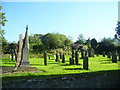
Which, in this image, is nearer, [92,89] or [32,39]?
[92,89]

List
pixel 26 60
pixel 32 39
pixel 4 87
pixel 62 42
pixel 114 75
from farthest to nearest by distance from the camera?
pixel 32 39 < pixel 62 42 < pixel 26 60 < pixel 114 75 < pixel 4 87

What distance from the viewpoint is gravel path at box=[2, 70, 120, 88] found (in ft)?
20.1

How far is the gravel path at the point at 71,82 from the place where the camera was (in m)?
6.13

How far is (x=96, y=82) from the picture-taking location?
630 cm

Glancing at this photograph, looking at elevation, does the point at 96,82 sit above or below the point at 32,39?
below

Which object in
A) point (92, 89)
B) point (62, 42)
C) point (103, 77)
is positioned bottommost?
point (92, 89)

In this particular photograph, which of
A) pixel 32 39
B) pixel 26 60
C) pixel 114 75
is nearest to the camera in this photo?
pixel 114 75

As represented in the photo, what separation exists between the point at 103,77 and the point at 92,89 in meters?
0.77

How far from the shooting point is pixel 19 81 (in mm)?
6180

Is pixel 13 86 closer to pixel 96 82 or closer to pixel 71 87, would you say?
pixel 71 87

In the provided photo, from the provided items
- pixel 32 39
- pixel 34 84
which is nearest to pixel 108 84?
pixel 34 84

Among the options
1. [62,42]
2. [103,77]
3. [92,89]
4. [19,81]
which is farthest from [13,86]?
[62,42]

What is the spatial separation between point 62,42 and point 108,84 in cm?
5295

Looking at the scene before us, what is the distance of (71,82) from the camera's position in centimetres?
628
